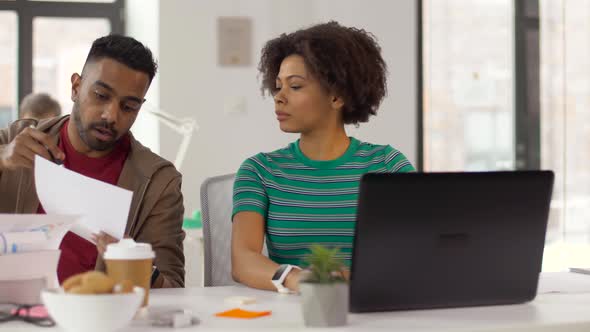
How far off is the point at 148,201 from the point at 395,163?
592 millimetres

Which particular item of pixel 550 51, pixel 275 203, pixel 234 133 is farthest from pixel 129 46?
pixel 550 51

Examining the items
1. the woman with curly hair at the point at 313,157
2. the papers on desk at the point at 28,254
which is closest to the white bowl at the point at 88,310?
the papers on desk at the point at 28,254

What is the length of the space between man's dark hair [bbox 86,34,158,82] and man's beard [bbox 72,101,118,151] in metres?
0.13

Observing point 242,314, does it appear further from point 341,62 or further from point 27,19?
point 27,19

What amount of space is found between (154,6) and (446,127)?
1903 mm

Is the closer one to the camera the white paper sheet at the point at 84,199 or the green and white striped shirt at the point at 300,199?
the white paper sheet at the point at 84,199

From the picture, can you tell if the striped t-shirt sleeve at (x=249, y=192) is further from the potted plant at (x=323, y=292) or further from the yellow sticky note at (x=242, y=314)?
the potted plant at (x=323, y=292)

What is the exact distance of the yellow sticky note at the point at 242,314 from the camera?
131cm

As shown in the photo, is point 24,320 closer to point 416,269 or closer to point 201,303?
point 201,303

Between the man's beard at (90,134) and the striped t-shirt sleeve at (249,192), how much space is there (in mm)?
306

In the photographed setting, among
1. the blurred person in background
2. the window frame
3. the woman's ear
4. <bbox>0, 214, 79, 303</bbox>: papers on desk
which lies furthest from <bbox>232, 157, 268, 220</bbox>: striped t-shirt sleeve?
the window frame

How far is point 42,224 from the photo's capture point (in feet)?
4.35

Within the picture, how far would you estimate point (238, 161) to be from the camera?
4.55 metres

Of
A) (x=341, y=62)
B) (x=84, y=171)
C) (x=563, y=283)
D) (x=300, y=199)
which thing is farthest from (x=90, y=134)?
(x=563, y=283)
